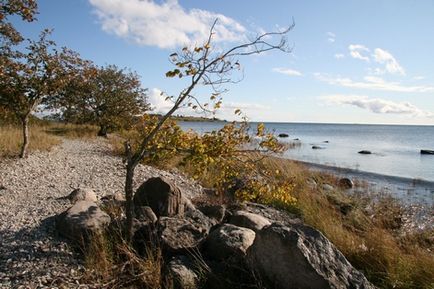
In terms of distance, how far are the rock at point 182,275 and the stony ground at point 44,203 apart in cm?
110

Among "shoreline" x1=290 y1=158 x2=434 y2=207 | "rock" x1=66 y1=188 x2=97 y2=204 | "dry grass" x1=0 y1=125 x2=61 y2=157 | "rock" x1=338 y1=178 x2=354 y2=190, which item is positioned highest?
"dry grass" x1=0 y1=125 x2=61 y2=157

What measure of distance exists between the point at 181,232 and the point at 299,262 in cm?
185

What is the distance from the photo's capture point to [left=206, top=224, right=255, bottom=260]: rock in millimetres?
5195

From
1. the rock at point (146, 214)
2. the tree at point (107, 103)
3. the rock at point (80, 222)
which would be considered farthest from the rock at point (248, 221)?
the tree at point (107, 103)

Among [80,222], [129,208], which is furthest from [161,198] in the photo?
[80,222]

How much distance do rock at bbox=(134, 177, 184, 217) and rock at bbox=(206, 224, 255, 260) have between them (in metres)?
1.19

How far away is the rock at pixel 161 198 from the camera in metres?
6.45

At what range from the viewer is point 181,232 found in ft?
18.0

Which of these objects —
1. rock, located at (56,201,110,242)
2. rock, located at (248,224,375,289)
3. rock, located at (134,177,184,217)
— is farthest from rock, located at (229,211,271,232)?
rock, located at (56,201,110,242)

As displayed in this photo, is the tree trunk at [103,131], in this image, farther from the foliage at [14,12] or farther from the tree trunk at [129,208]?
the tree trunk at [129,208]

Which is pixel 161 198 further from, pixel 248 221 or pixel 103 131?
pixel 103 131

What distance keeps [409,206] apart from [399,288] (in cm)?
838

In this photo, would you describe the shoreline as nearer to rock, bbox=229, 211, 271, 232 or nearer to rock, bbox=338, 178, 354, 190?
rock, bbox=338, 178, 354, 190

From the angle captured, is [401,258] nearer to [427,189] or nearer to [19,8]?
[19,8]
